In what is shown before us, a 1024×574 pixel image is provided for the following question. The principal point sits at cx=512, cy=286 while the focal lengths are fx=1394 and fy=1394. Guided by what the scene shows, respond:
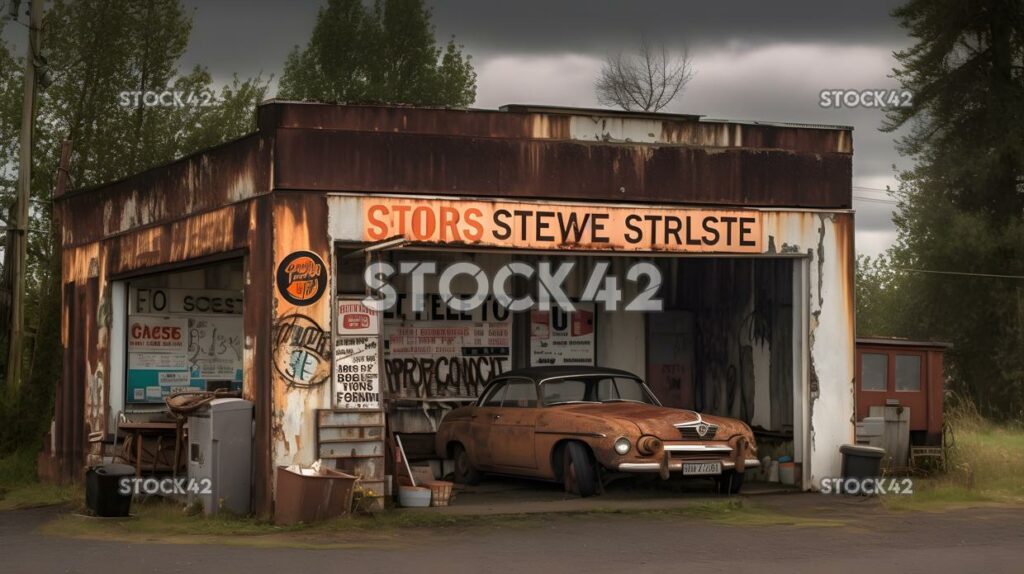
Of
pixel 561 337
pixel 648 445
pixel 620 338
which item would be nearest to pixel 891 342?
pixel 620 338

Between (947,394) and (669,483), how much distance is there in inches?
909

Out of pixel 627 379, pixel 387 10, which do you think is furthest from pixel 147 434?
pixel 387 10

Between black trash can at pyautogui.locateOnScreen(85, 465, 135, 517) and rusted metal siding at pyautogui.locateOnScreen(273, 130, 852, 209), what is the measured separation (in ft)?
11.4

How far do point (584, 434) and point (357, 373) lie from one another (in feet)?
8.42

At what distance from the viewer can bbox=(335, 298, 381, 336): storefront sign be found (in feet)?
47.8

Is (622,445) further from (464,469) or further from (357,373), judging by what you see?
(464,469)

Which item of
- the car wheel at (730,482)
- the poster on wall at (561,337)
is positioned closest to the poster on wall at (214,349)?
the poster on wall at (561,337)

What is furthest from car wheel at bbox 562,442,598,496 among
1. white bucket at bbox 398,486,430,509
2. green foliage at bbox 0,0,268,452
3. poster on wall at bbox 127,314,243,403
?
green foliage at bbox 0,0,268,452

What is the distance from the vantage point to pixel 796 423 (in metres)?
16.8

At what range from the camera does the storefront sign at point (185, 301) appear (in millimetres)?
19016

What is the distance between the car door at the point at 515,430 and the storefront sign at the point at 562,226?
6.39ft

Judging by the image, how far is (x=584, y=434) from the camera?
595 inches

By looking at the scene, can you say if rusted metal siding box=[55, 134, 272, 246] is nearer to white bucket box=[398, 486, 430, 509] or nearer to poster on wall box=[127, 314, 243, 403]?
poster on wall box=[127, 314, 243, 403]

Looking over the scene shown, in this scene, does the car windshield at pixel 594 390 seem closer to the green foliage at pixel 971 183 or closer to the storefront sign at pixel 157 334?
the storefront sign at pixel 157 334
